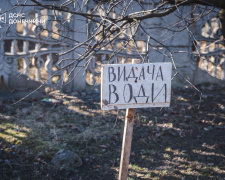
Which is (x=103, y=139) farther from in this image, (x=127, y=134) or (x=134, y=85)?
(x=134, y=85)

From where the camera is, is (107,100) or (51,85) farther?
(51,85)

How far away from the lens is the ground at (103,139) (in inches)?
140

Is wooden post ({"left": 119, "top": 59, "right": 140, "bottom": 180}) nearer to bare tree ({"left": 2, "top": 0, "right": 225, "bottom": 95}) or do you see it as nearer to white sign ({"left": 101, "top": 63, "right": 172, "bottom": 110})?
white sign ({"left": 101, "top": 63, "right": 172, "bottom": 110})

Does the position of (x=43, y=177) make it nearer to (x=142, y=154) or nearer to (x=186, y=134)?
(x=142, y=154)

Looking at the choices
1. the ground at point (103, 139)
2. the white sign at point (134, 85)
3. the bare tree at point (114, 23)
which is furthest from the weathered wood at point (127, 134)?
the ground at point (103, 139)

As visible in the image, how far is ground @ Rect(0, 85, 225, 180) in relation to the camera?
11.7ft

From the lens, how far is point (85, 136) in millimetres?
4418

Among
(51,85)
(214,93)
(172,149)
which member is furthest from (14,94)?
(214,93)

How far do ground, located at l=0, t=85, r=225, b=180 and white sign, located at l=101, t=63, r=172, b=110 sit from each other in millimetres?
1390

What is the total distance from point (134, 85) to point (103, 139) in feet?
7.04

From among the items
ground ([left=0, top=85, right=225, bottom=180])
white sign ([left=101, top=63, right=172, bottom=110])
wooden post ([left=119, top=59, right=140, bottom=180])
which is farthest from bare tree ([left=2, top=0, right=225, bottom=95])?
ground ([left=0, top=85, right=225, bottom=180])

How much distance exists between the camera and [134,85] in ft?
7.99

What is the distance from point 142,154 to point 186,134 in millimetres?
1071

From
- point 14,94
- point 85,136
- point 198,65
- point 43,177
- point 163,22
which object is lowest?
point 43,177
